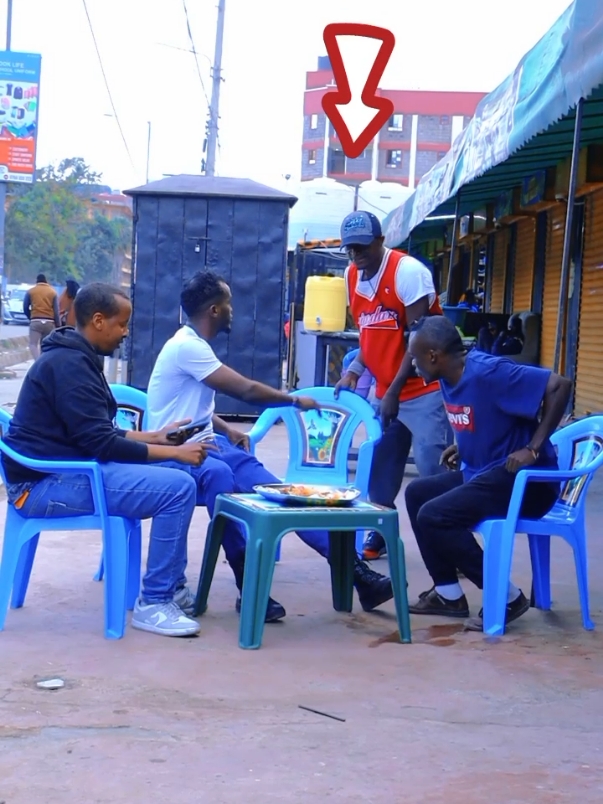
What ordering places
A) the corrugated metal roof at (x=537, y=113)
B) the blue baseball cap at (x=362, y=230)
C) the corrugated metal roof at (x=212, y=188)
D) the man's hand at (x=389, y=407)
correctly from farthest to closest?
1. the corrugated metal roof at (x=212, y=188)
2. the man's hand at (x=389, y=407)
3. the blue baseball cap at (x=362, y=230)
4. the corrugated metal roof at (x=537, y=113)

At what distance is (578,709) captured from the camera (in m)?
3.73

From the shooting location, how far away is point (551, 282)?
13383 mm

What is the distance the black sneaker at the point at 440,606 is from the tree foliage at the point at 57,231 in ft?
167

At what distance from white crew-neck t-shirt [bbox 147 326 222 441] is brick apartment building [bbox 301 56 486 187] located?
5364 centimetres

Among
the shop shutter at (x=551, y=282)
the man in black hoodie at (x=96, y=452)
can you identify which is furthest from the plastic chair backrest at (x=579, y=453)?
the shop shutter at (x=551, y=282)

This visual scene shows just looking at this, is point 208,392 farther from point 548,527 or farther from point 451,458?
point 548,527

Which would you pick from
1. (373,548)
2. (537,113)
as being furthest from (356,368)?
(537,113)

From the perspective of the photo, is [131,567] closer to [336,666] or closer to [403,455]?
[336,666]

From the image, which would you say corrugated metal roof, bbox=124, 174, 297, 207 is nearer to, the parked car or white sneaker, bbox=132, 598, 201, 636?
white sneaker, bbox=132, 598, 201, 636

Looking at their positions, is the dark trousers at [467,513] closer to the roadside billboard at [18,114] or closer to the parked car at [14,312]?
the roadside billboard at [18,114]

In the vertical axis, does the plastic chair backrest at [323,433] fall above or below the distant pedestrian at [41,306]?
below

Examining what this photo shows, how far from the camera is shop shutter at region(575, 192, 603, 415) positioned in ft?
36.9

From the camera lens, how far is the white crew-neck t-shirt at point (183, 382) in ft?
15.7

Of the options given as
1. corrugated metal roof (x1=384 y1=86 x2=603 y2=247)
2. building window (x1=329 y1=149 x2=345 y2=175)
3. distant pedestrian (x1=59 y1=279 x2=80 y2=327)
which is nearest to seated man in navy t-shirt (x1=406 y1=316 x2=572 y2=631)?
corrugated metal roof (x1=384 y1=86 x2=603 y2=247)
